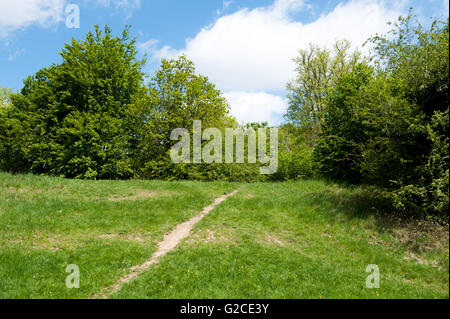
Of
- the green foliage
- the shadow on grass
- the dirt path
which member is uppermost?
the green foliage

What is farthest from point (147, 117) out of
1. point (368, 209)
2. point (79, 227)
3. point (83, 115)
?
point (368, 209)

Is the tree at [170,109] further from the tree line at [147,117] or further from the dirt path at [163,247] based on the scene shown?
the dirt path at [163,247]

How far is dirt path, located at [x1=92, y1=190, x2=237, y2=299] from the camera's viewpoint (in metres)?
7.25

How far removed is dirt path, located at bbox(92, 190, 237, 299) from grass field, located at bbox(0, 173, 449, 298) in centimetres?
26

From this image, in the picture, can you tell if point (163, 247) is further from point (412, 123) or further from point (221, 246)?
point (412, 123)

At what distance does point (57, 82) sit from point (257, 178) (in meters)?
23.2

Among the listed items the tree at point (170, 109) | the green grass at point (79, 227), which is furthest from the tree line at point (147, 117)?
the green grass at point (79, 227)

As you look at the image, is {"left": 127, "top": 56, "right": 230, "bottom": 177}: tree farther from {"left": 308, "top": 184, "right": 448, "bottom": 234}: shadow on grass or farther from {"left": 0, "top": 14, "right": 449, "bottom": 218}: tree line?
{"left": 308, "top": 184, "right": 448, "bottom": 234}: shadow on grass

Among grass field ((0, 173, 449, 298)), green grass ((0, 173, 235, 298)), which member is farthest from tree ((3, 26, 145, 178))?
grass field ((0, 173, 449, 298))

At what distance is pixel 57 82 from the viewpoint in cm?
2739

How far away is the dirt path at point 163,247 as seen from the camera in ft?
23.8

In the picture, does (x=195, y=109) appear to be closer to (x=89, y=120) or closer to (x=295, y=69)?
(x=89, y=120)

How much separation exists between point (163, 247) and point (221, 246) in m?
2.22
